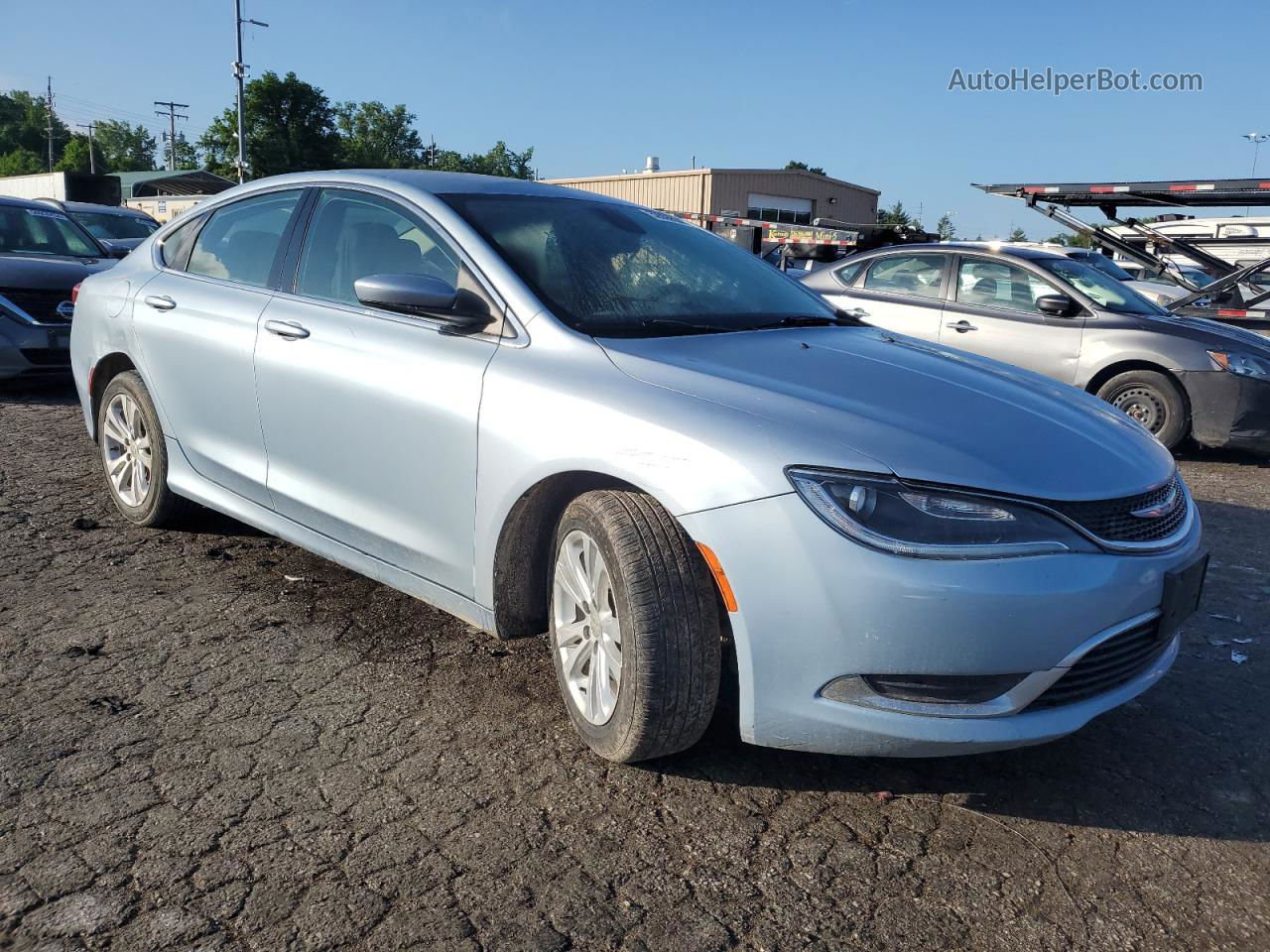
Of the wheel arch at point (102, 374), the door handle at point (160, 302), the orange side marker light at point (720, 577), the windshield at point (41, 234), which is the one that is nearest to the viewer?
the orange side marker light at point (720, 577)

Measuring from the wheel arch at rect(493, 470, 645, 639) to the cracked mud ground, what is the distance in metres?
0.30

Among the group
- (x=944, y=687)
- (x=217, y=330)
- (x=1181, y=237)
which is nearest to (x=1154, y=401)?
(x=1181, y=237)

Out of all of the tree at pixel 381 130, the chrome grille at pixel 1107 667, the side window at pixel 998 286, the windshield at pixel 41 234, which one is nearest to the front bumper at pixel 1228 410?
the side window at pixel 998 286

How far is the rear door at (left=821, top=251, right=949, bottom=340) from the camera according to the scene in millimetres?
8547

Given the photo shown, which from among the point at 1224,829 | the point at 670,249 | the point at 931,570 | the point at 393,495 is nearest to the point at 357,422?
the point at 393,495

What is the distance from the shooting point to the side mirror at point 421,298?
3080 millimetres

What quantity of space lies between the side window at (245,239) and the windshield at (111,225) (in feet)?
30.6

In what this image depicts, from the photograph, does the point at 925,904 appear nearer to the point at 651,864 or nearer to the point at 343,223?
the point at 651,864

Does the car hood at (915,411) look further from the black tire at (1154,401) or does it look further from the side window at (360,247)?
the black tire at (1154,401)

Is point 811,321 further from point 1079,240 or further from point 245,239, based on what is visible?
point 1079,240

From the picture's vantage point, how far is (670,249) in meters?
3.77

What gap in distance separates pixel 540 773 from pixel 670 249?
1.93m

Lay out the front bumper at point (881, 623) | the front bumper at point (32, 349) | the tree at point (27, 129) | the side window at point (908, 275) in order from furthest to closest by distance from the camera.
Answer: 1. the tree at point (27, 129)
2. the side window at point (908, 275)
3. the front bumper at point (32, 349)
4. the front bumper at point (881, 623)

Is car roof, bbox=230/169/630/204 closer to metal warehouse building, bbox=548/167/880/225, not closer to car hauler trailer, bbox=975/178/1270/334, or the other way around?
car hauler trailer, bbox=975/178/1270/334
